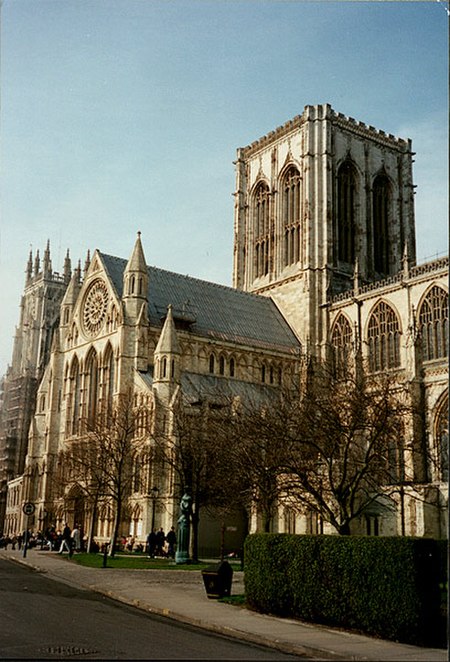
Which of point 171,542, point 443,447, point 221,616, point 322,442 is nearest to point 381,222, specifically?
point 171,542

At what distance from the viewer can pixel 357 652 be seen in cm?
1163

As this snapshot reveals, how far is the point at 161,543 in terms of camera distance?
43312 mm

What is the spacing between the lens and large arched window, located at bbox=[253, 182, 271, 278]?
70.6 metres

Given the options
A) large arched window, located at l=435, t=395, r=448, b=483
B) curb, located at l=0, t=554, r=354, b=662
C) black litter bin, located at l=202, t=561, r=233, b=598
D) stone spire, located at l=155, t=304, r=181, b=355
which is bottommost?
curb, located at l=0, t=554, r=354, b=662

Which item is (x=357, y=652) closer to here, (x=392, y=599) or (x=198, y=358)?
(x=392, y=599)

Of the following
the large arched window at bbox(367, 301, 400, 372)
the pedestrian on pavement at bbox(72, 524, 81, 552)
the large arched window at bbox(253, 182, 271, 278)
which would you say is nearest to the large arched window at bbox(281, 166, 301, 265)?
the large arched window at bbox(253, 182, 271, 278)

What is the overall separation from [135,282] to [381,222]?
27.5 m

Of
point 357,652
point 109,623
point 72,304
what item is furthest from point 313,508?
point 72,304

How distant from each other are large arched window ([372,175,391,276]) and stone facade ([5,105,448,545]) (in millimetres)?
121

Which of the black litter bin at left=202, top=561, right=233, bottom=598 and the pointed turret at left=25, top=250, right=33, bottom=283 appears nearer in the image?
the black litter bin at left=202, top=561, right=233, bottom=598

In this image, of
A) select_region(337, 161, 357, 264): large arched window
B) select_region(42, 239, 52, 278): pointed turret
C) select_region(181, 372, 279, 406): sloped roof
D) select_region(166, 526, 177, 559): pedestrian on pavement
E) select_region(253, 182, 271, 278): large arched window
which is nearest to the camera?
select_region(166, 526, 177, 559): pedestrian on pavement

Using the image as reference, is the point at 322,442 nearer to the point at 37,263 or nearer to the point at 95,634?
the point at 95,634

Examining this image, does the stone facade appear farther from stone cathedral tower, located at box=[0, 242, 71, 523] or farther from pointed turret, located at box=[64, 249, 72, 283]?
pointed turret, located at box=[64, 249, 72, 283]

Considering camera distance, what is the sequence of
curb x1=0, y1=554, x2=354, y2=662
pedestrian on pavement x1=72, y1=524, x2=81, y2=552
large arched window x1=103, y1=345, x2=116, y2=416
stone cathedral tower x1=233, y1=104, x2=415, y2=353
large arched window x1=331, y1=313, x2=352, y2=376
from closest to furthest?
curb x1=0, y1=554, x2=354, y2=662, pedestrian on pavement x1=72, y1=524, x2=81, y2=552, large arched window x1=103, y1=345, x2=116, y2=416, large arched window x1=331, y1=313, x2=352, y2=376, stone cathedral tower x1=233, y1=104, x2=415, y2=353
